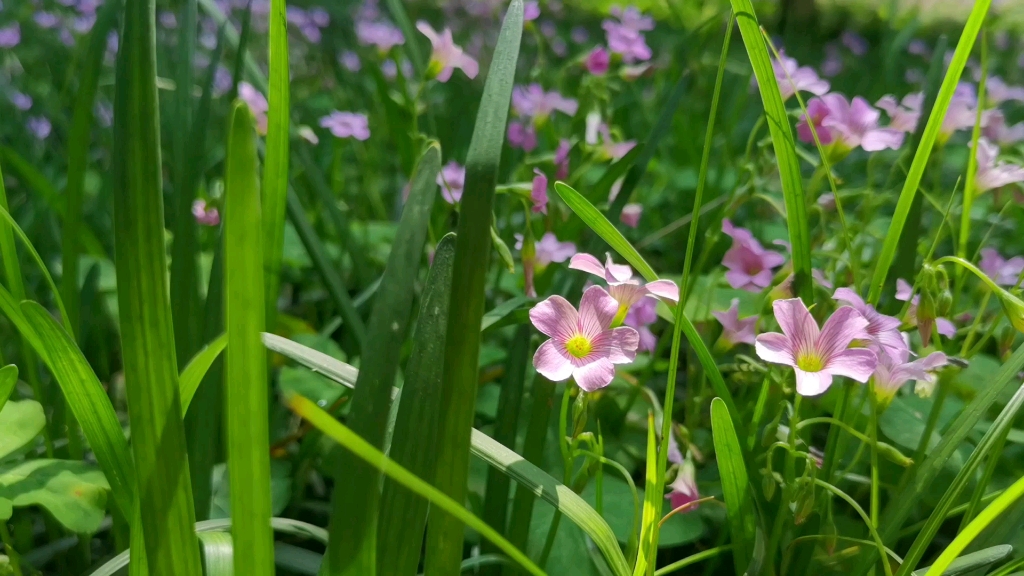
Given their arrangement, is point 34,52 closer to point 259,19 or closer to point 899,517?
point 259,19

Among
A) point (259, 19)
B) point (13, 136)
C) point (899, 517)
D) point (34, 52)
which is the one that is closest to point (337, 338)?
point (13, 136)

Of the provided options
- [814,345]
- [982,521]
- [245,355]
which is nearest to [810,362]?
[814,345]

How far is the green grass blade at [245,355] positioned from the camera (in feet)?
1.20

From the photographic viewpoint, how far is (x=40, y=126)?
1459mm

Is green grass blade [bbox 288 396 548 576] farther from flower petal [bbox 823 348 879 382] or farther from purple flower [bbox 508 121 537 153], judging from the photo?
purple flower [bbox 508 121 537 153]

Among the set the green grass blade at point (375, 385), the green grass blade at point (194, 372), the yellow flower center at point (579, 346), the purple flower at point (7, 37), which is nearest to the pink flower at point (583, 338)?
the yellow flower center at point (579, 346)

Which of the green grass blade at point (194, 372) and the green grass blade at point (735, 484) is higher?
the green grass blade at point (194, 372)

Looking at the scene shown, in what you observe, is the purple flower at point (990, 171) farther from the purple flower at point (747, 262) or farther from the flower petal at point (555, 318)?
the flower petal at point (555, 318)

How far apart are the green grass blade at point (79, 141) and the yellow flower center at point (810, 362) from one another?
0.69 metres

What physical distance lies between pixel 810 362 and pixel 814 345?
13 millimetres

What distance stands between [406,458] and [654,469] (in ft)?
0.64

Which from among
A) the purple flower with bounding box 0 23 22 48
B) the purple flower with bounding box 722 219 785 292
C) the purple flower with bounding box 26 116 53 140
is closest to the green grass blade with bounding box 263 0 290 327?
the purple flower with bounding box 722 219 785 292

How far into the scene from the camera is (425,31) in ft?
3.01

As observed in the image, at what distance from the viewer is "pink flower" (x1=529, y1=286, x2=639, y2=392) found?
49 cm
